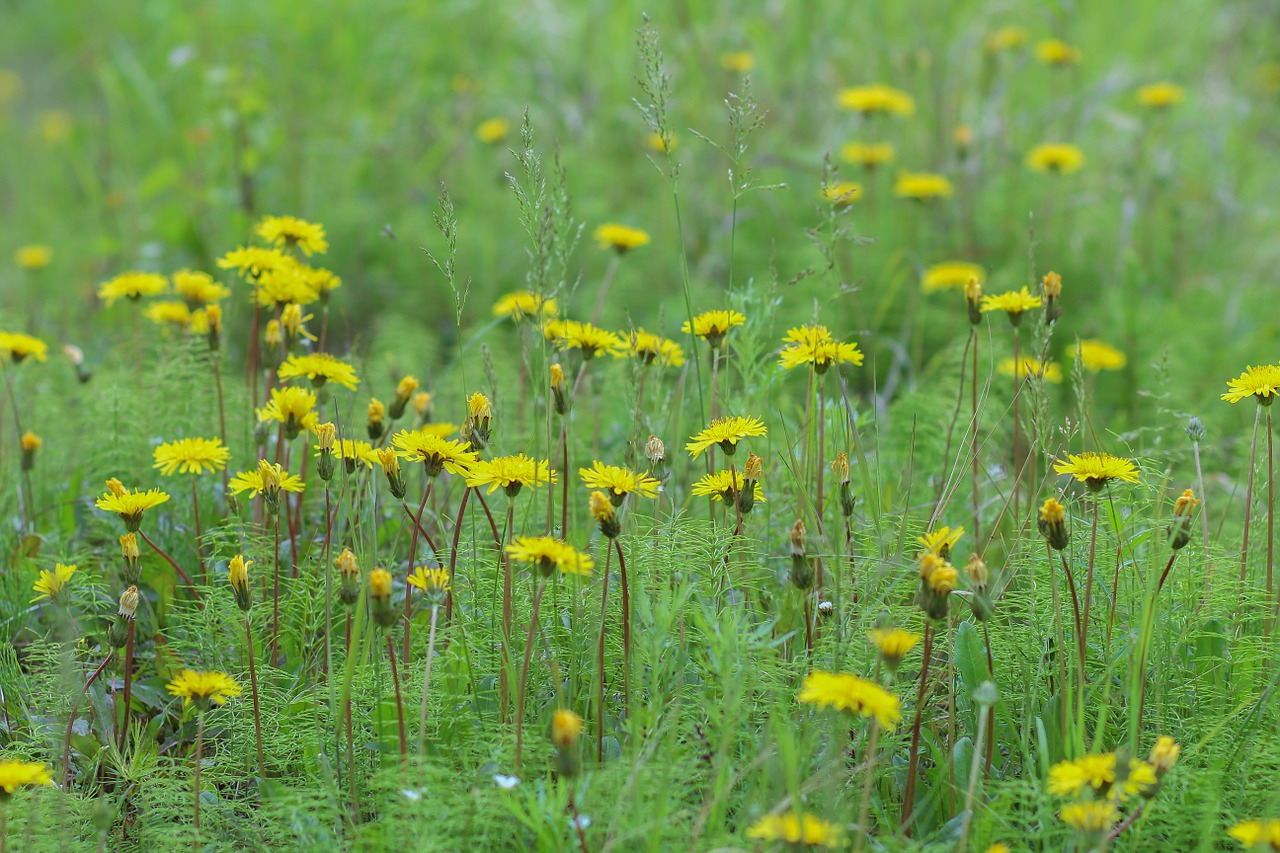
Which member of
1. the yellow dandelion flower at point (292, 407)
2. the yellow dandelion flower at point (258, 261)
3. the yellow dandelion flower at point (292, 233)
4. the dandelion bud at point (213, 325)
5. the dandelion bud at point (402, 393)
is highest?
the yellow dandelion flower at point (292, 233)

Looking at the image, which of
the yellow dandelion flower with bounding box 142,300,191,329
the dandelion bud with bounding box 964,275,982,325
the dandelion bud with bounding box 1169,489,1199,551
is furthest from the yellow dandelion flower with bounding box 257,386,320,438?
the dandelion bud with bounding box 1169,489,1199,551

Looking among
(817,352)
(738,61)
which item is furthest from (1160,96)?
(817,352)

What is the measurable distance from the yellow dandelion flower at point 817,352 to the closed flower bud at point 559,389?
0.30 meters

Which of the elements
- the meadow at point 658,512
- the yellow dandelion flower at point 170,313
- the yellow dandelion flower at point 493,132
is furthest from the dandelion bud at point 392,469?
the yellow dandelion flower at point 493,132

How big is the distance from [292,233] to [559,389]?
632 mm

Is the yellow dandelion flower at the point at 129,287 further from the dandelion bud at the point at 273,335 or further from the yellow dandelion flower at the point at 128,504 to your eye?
the yellow dandelion flower at the point at 128,504

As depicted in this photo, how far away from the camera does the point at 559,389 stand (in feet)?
4.61

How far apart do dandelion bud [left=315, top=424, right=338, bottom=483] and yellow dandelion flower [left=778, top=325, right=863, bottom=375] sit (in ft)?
1.90

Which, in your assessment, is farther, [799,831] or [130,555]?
[130,555]

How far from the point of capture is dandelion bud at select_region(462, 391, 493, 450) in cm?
136

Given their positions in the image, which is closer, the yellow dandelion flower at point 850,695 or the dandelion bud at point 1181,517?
the yellow dandelion flower at point 850,695

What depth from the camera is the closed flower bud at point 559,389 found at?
4.51 feet

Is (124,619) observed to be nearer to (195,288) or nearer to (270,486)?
(270,486)

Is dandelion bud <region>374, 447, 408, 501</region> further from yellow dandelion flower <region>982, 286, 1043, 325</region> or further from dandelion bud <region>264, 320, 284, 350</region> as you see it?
yellow dandelion flower <region>982, 286, 1043, 325</region>
